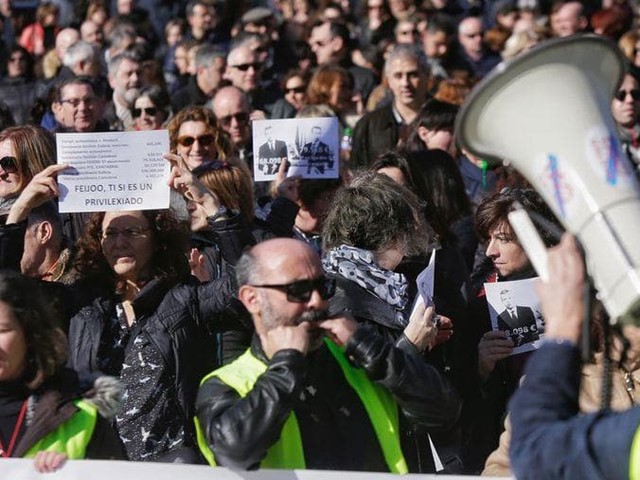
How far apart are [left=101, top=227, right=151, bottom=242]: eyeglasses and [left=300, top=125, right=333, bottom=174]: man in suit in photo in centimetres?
150

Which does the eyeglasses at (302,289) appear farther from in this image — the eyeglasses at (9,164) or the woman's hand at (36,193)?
the eyeglasses at (9,164)

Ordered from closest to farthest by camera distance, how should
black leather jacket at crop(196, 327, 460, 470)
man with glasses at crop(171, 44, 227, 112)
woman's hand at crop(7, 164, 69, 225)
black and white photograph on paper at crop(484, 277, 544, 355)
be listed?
1. black leather jacket at crop(196, 327, 460, 470)
2. black and white photograph on paper at crop(484, 277, 544, 355)
3. woman's hand at crop(7, 164, 69, 225)
4. man with glasses at crop(171, 44, 227, 112)

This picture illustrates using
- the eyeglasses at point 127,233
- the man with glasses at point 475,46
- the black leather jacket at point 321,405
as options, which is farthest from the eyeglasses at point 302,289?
the man with glasses at point 475,46

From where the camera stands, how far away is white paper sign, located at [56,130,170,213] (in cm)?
561

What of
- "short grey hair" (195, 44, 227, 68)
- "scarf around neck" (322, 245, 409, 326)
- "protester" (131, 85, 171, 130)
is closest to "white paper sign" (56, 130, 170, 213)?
"scarf around neck" (322, 245, 409, 326)

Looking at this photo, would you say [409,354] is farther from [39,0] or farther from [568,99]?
[39,0]

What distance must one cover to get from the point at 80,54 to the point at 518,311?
6225mm

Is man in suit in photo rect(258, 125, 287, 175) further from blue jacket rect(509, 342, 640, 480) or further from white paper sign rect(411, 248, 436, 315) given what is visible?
blue jacket rect(509, 342, 640, 480)

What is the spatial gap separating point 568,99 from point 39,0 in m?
13.2

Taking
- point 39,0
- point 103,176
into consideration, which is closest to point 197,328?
point 103,176

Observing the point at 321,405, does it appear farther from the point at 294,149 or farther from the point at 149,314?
the point at 294,149

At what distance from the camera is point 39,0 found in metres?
15.8

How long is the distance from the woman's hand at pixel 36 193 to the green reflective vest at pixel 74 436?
1.43 m

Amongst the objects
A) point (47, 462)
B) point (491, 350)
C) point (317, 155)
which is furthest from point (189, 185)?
point (47, 462)
